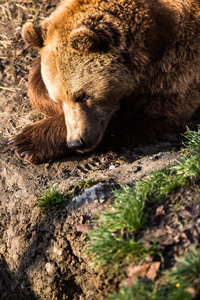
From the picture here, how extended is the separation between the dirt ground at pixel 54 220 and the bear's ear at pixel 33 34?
128cm

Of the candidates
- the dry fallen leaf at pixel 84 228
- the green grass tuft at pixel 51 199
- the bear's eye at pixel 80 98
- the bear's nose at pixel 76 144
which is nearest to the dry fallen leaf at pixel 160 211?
the dry fallen leaf at pixel 84 228

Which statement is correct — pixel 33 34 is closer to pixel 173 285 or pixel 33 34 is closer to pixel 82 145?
pixel 82 145

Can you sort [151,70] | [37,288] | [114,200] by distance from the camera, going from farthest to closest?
[151,70]
[37,288]
[114,200]

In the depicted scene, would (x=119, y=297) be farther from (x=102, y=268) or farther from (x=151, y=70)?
(x=151, y=70)

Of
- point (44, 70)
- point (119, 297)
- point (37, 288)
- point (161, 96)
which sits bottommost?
point (37, 288)

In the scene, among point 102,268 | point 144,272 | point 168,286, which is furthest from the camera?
point 102,268

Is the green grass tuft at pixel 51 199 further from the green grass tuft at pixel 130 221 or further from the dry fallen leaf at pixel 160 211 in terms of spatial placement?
the dry fallen leaf at pixel 160 211

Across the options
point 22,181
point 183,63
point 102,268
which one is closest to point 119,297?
point 102,268

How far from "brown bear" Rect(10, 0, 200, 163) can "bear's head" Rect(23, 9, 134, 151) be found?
0.04 ft

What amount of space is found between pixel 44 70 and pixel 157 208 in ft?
7.95

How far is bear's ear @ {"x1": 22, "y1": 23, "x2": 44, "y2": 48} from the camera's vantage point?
13.8 feet

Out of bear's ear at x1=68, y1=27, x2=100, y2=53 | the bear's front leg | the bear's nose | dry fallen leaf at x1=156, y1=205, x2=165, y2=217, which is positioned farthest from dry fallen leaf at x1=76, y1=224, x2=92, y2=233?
bear's ear at x1=68, y1=27, x2=100, y2=53

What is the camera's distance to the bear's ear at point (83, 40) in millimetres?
3570

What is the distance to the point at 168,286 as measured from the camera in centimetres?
229
